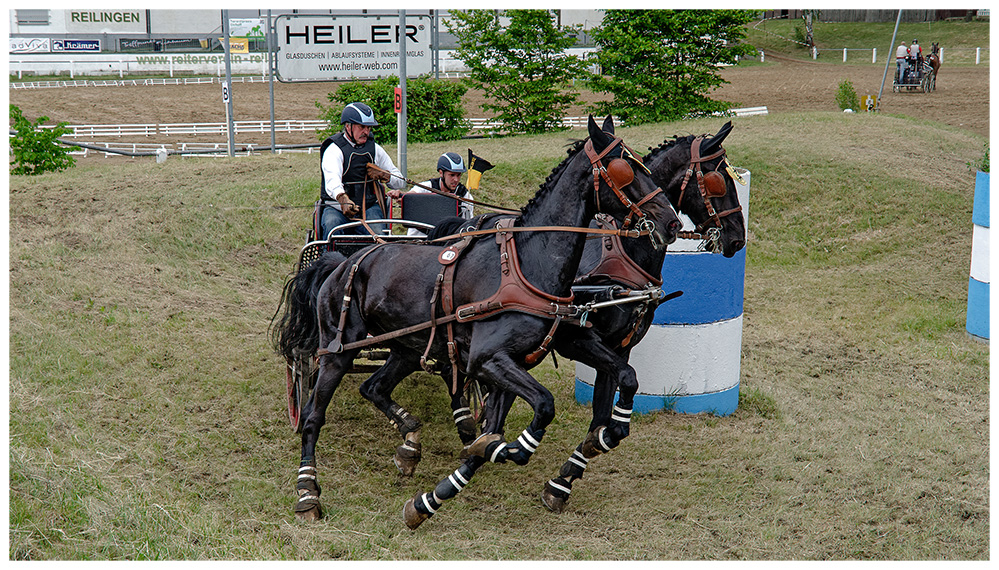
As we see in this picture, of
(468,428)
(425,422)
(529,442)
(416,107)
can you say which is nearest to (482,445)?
(529,442)

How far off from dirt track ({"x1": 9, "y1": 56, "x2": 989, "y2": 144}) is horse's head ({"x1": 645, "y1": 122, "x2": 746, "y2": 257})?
692 inches

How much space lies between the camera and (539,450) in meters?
6.65

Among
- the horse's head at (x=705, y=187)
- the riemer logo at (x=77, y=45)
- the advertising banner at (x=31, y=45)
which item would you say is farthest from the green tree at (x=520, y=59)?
the riemer logo at (x=77, y=45)

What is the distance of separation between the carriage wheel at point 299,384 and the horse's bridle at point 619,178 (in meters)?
2.72

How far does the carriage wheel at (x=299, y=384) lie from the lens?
6451mm

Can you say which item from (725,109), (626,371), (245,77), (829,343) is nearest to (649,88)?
(725,109)

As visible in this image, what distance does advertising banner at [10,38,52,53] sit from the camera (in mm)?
38656

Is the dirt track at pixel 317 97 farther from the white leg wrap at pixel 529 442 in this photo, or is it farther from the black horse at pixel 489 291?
the white leg wrap at pixel 529 442

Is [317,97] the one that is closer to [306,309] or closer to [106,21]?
[106,21]

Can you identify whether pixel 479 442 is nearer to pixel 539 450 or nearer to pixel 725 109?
pixel 539 450

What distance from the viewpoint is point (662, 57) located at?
18.3 m

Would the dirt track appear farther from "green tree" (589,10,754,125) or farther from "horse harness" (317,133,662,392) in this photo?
"horse harness" (317,133,662,392)

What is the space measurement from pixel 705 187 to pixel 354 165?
2941mm

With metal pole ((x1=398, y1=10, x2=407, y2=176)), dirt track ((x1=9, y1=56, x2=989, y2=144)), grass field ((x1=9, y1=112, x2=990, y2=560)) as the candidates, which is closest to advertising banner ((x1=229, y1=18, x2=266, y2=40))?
dirt track ((x1=9, y1=56, x2=989, y2=144))
